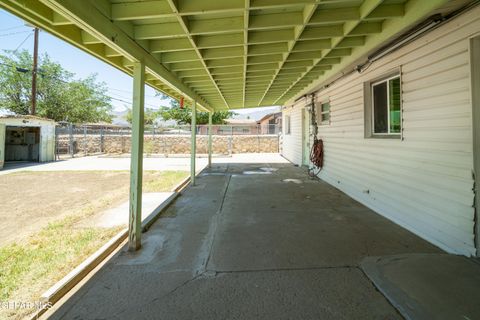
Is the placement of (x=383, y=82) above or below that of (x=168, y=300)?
above

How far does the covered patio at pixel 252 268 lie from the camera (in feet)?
6.61

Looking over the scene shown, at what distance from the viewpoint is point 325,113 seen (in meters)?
7.33

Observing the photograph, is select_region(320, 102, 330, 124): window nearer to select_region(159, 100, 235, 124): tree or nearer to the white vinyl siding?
the white vinyl siding

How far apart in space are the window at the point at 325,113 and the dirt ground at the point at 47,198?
5626 millimetres

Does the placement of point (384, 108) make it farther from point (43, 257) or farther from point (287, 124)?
point (287, 124)

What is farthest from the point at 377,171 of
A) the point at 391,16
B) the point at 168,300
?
the point at 168,300

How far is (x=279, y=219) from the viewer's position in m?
4.19

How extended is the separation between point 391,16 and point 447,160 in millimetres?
1781

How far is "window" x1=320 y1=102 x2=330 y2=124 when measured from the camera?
279 inches

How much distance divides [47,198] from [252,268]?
583cm

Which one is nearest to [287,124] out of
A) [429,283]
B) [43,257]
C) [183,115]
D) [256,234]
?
[256,234]

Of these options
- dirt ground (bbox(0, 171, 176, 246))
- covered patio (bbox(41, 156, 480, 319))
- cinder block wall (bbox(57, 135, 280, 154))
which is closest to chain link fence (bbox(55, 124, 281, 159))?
cinder block wall (bbox(57, 135, 280, 154))

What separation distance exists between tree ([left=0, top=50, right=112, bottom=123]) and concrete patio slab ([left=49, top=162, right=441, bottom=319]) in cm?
2922

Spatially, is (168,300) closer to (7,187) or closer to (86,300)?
(86,300)
